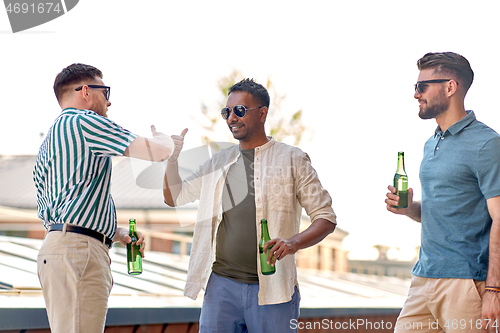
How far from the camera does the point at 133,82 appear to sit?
15.7 m

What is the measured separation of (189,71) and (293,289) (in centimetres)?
1505

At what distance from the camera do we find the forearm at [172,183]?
2416 millimetres

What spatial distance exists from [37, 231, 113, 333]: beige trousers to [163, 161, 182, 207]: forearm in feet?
1.81

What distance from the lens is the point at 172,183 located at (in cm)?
243

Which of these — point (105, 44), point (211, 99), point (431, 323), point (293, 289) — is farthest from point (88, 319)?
point (105, 44)

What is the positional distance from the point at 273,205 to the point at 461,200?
80 centimetres

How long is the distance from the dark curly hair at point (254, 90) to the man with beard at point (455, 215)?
0.73 m

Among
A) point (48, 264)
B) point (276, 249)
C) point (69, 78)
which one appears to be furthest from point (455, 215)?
point (69, 78)

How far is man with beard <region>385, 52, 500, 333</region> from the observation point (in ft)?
6.25

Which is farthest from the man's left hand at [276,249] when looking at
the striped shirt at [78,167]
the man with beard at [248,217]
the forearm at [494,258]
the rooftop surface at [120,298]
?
the rooftop surface at [120,298]

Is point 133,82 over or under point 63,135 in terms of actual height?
over

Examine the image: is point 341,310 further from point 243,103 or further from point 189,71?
point 189,71

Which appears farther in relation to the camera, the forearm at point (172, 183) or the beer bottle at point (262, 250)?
the forearm at point (172, 183)

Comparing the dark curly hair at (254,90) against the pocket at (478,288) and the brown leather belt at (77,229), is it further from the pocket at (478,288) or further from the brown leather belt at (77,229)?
the pocket at (478,288)
